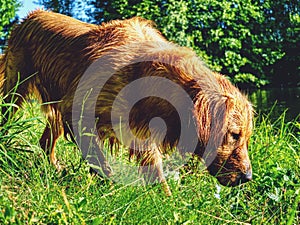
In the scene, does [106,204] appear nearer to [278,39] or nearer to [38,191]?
[38,191]

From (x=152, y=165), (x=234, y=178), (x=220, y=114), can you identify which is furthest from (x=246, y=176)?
(x=152, y=165)

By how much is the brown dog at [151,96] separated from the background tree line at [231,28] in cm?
1538

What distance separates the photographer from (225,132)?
159 inches

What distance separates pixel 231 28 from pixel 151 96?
2089cm

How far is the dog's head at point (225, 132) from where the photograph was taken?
3.99 m

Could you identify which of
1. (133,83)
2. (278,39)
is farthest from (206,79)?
(278,39)

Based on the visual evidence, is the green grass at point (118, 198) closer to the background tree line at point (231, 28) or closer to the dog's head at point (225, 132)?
the dog's head at point (225, 132)

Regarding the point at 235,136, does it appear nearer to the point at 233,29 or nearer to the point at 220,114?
the point at 220,114

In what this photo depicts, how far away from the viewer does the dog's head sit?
3988 mm

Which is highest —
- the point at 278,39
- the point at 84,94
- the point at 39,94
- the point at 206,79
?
the point at 206,79

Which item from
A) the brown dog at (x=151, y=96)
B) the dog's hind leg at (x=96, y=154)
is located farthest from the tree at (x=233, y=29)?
the dog's hind leg at (x=96, y=154)

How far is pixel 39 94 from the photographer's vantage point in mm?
5566

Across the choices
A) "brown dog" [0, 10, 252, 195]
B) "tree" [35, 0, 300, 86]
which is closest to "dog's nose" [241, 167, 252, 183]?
"brown dog" [0, 10, 252, 195]

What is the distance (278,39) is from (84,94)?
2347 cm
